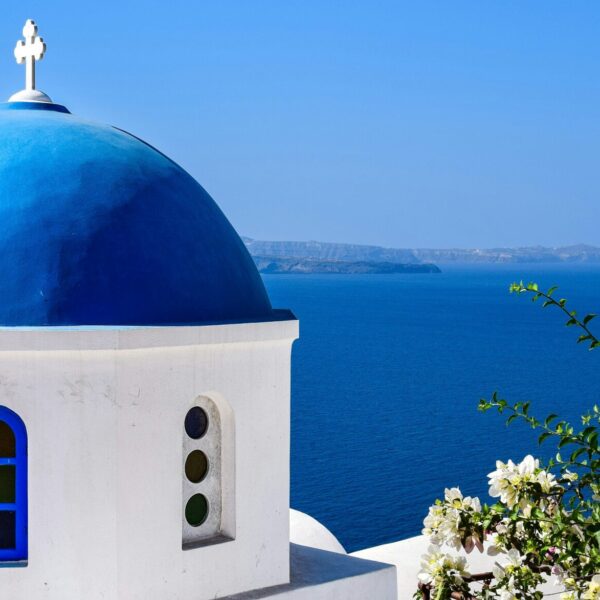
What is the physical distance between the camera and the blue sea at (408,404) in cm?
3081

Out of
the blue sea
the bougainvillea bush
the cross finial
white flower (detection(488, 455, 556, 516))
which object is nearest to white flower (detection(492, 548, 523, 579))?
the bougainvillea bush

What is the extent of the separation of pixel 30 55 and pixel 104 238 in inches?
63.5

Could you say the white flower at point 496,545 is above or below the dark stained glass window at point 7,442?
below

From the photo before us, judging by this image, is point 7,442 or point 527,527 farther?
point 7,442

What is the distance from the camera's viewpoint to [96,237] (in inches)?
226

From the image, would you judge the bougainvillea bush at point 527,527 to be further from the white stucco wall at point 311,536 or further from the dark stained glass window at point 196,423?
the white stucco wall at point 311,536

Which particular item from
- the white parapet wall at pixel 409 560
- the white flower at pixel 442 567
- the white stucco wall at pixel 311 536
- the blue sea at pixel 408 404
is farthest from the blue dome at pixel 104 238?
the blue sea at pixel 408 404

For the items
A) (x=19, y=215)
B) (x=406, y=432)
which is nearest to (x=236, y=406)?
(x=19, y=215)

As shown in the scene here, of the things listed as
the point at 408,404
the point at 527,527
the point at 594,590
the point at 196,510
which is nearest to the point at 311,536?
the point at 196,510

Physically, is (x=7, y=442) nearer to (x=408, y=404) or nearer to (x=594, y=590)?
(x=594, y=590)

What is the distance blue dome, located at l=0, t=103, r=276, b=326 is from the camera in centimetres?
557

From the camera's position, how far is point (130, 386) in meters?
5.55

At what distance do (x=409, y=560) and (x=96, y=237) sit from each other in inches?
284

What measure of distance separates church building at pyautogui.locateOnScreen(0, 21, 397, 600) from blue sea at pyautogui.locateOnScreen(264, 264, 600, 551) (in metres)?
19.8
